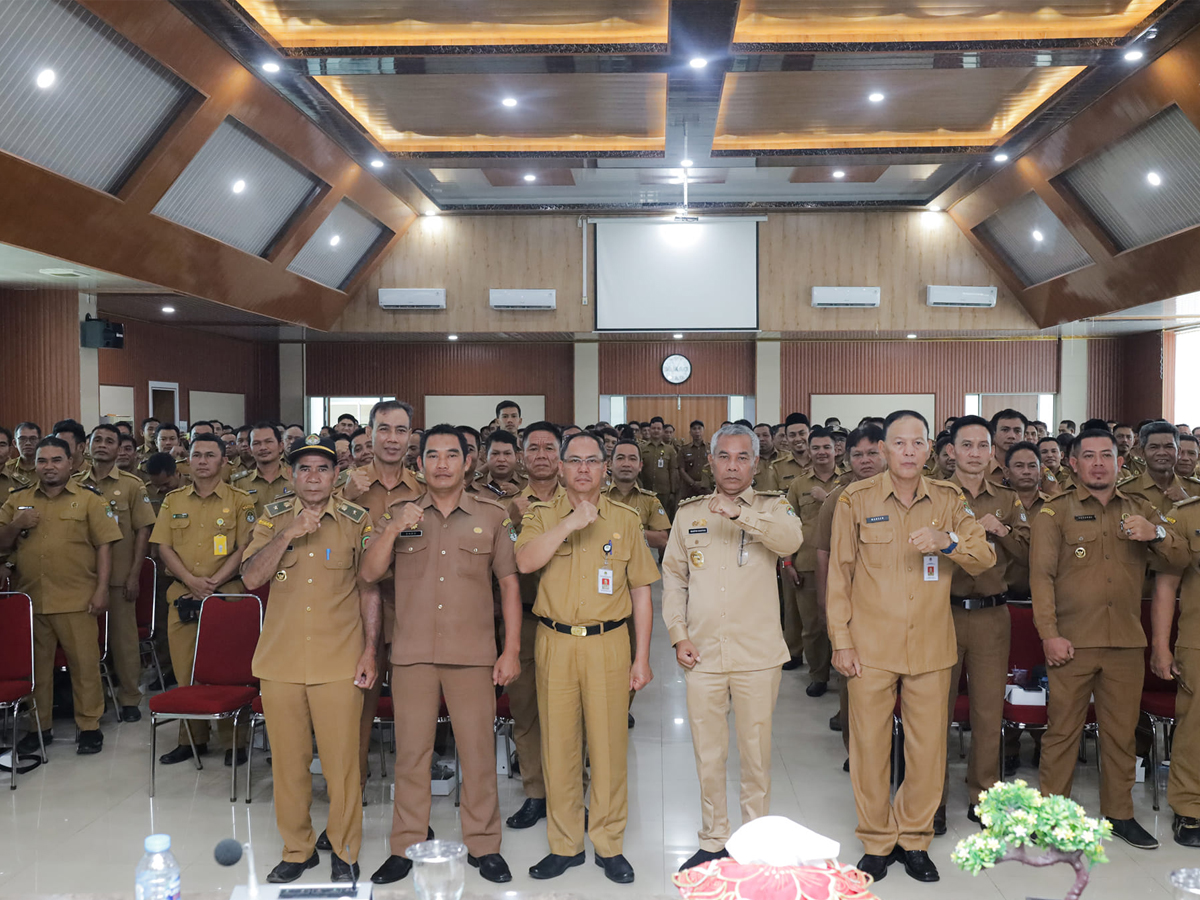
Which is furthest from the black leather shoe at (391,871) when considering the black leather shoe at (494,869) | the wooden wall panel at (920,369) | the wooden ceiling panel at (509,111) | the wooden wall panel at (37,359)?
the wooden wall panel at (920,369)

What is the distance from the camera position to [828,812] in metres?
4.13

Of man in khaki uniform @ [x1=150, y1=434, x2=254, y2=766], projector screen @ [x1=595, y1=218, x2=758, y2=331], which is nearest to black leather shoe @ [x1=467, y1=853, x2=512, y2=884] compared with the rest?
man in khaki uniform @ [x1=150, y1=434, x2=254, y2=766]

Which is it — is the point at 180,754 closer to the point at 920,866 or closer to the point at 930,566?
the point at 920,866

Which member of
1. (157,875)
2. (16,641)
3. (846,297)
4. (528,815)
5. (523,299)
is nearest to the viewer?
(157,875)

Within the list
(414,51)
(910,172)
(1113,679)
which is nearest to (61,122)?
(414,51)

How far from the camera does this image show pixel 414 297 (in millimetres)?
12906

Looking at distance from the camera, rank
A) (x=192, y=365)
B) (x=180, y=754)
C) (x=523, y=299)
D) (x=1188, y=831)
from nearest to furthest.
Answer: (x=1188, y=831) < (x=180, y=754) < (x=523, y=299) < (x=192, y=365)

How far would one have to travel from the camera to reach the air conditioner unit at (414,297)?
42.3 feet

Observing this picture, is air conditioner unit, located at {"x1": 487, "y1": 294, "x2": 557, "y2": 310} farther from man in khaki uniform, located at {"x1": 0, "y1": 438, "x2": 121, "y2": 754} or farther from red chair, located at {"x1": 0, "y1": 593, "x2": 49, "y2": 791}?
red chair, located at {"x1": 0, "y1": 593, "x2": 49, "y2": 791}

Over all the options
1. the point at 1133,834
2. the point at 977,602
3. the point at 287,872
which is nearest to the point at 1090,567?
the point at 977,602

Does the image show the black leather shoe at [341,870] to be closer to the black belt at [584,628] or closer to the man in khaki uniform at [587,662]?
the man in khaki uniform at [587,662]

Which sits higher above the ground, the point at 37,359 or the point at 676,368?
the point at 676,368

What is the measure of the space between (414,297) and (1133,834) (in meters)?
11.1

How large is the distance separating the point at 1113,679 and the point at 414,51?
6.16 metres
